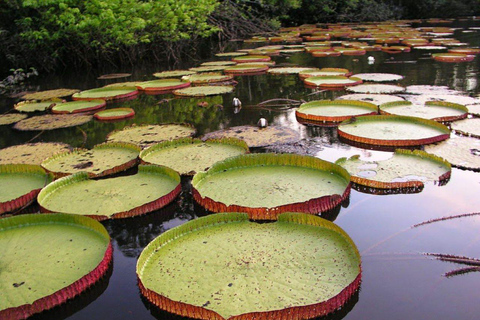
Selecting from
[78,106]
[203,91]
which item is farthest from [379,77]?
Result: [78,106]

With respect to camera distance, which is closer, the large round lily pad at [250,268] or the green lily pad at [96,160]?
the large round lily pad at [250,268]

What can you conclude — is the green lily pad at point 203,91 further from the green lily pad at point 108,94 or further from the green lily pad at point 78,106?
the green lily pad at point 78,106

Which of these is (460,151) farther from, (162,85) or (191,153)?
(162,85)

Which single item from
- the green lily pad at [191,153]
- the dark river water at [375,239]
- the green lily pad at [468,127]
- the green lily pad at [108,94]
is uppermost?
the green lily pad at [108,94]

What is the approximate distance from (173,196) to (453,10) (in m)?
21.1

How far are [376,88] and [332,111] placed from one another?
1383 mm

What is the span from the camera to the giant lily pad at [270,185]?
2607mm

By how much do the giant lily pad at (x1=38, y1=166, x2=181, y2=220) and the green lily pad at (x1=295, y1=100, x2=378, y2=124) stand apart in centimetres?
203

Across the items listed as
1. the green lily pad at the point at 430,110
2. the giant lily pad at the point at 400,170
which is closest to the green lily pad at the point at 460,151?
the giant lily pad at the point at 400,170

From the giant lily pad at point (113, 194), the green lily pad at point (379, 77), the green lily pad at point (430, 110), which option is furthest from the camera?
the green lily pad at point (379, 77)

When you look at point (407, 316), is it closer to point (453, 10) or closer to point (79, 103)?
point (79, 103)

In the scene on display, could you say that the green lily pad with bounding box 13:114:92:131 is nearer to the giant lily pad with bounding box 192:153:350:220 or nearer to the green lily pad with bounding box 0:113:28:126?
the green lily pad with bounding box 0:113:28:126

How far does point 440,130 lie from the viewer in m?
3.84

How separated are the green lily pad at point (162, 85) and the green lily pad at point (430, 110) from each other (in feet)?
10.1
